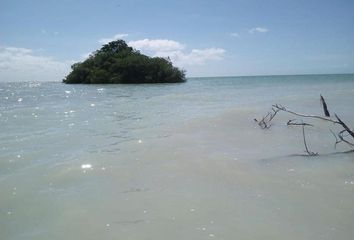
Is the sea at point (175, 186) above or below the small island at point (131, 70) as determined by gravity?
below

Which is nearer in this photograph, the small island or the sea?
the sea

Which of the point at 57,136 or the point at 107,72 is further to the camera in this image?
the point at 107,72

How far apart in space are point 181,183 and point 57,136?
4.73 metres

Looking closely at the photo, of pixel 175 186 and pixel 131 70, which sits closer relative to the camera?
pixel 175 186

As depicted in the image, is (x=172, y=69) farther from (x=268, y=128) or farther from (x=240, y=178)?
(x=240, y=178)

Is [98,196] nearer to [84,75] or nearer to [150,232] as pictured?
[150,232]

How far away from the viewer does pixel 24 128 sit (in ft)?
32.4

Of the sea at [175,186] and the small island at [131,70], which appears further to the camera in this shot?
the small island at [131,70]

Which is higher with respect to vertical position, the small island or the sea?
the small island

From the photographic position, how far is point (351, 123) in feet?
33.0

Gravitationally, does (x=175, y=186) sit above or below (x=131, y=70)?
below

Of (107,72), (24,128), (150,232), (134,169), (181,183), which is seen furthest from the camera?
(107,72)

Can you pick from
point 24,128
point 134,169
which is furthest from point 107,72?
point 134,169

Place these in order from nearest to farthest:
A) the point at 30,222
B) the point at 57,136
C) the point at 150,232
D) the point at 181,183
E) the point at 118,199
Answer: the point at 150,232 → the point at 30,222 → the point at 118,199 → the point at 181,183 → the point at 57,136
